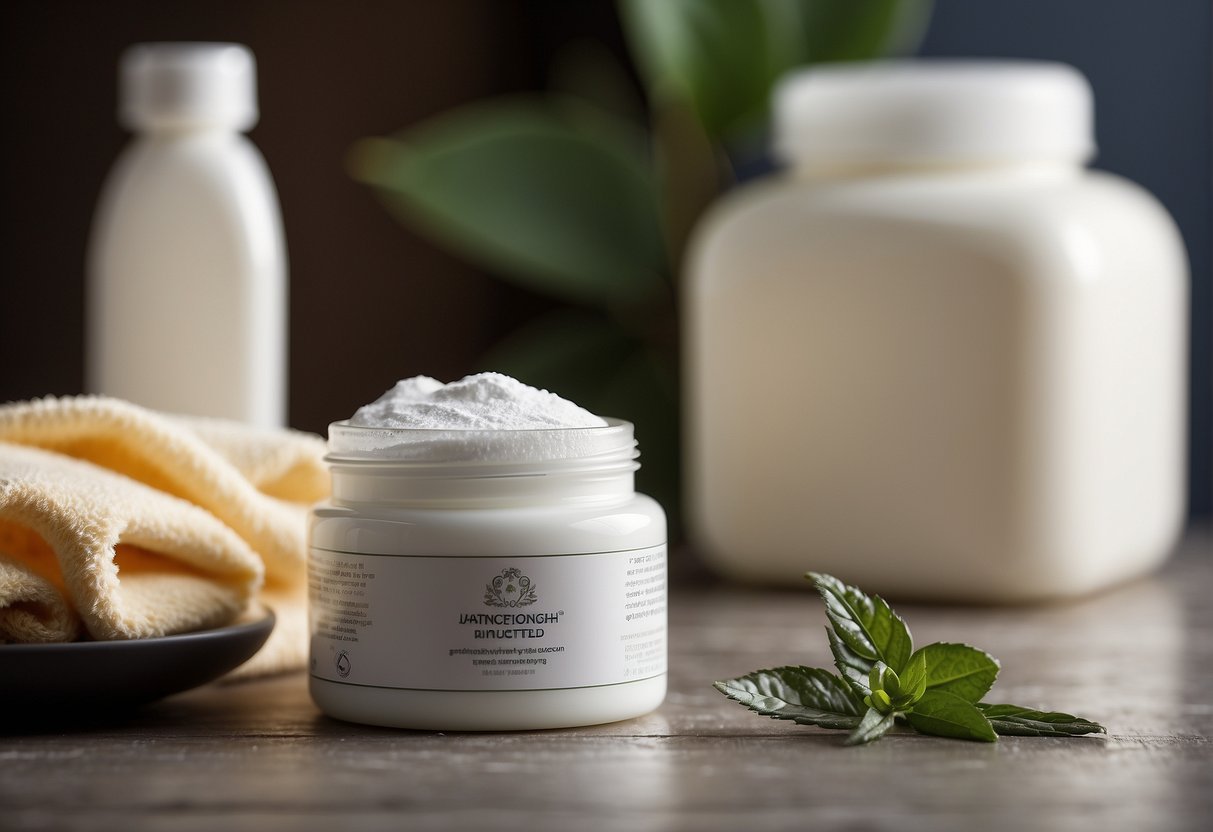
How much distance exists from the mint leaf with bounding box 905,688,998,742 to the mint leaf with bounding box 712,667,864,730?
0.07 ft

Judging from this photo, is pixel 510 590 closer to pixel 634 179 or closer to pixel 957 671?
pixel 957 671

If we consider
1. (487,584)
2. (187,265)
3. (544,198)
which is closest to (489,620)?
(487,584)

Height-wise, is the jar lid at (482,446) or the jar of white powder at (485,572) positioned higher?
the jar lid at (482,446)

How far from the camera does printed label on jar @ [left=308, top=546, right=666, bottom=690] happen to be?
481 mm

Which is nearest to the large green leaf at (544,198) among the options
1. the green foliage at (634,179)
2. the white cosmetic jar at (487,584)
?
the green foliage at (634,179)

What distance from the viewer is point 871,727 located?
49 cm

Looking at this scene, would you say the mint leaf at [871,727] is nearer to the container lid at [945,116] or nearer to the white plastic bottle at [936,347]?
the white plastic bottle at [936,347]

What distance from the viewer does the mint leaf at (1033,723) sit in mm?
508

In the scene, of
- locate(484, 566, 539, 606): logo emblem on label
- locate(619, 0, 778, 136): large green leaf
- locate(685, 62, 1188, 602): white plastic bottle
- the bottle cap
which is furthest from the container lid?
locate(484, 566, 539, 606): logo emblem on label

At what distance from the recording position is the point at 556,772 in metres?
0.45

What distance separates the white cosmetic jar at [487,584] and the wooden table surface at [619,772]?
15mm

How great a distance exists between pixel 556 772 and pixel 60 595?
180 millimetres

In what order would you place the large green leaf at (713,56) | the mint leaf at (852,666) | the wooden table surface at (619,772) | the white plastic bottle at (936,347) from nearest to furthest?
the wooden table surface at (619,772)
the mint leaf at (852,666)
the white plastic bottle at (936,347)
the large green leaf at (713,56)

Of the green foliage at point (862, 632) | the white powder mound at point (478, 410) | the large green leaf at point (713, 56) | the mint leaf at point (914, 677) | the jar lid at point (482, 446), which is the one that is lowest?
the mint leaf at point (914, 677)
